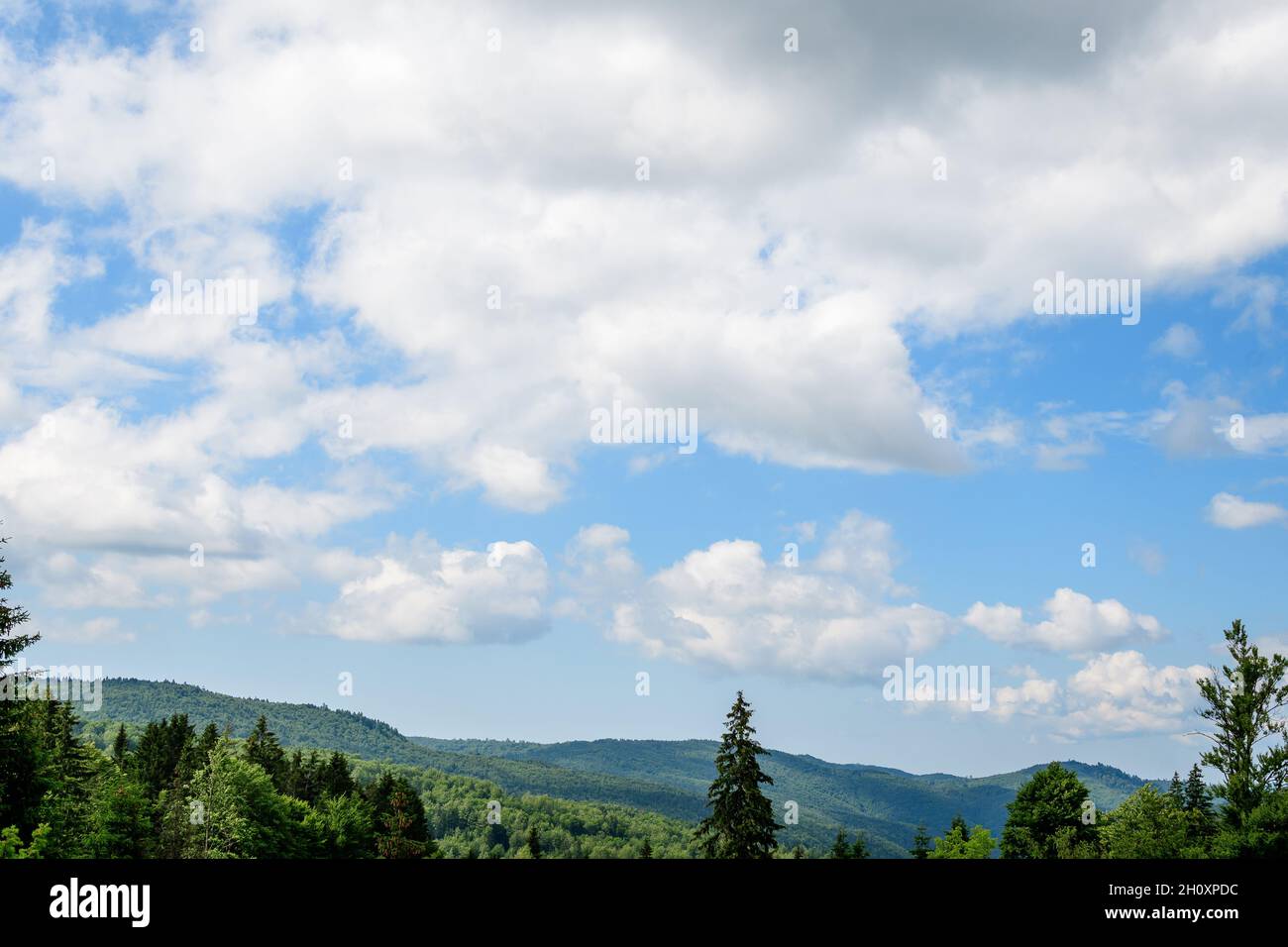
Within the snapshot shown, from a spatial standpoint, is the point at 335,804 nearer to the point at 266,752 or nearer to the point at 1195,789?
the point at 266,752

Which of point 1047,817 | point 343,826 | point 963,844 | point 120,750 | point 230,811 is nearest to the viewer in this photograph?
point 230,811

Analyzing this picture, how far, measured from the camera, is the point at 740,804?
6153cm

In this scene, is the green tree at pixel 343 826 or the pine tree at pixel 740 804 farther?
the green tree at pixel 343 826

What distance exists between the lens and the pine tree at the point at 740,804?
60.6m

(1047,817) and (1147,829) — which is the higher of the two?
(1147,829)

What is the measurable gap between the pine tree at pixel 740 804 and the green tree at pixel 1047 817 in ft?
106

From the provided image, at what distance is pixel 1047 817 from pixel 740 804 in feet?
124

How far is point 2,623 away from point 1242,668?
6602 centimetres

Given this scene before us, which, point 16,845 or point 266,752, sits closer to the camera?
point 16,845

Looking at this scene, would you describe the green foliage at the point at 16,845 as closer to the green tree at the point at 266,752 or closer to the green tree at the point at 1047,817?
the green tree at the point at 266,752

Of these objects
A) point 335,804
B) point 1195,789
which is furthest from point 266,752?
point 1195,789

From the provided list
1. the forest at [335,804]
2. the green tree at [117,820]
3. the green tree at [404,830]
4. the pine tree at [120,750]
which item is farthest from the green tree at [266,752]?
the green tree at [404,830]
